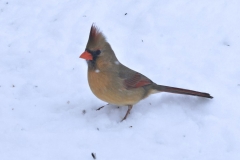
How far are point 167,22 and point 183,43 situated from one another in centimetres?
38

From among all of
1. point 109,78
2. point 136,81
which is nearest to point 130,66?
point 136,81

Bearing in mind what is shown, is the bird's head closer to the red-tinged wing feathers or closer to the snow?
the red-tinged wing feathers

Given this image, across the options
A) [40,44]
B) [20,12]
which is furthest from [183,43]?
[20,12]

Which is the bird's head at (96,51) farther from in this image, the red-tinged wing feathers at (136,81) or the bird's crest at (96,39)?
the red-tinged wing feathers at (136,81)

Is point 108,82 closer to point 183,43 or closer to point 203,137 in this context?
Result: point 203,137

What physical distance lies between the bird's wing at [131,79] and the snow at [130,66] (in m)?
0.24

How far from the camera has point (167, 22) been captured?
452 centimetres

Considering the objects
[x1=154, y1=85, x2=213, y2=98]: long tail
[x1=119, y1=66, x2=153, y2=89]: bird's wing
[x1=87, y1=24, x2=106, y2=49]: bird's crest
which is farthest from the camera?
[x1=154, y1=85, x2=213, y2=98]: long tail

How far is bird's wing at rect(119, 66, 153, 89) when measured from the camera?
3.34 m

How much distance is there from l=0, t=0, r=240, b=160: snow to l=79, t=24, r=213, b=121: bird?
0.18 m

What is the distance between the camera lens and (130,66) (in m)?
4.07

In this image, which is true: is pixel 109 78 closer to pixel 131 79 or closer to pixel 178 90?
pixel 131 79

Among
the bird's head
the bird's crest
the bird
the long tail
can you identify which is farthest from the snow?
the bird's crest

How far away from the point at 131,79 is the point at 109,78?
0.71ft
